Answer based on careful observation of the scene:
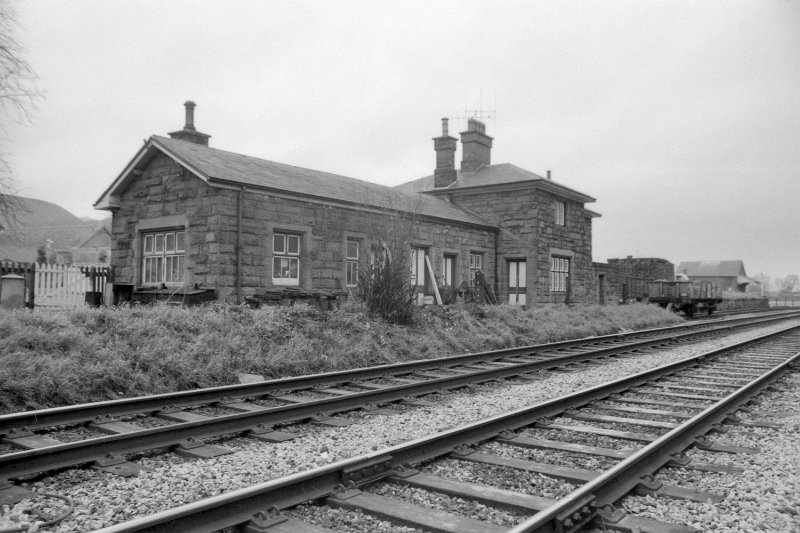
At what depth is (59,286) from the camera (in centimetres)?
1614

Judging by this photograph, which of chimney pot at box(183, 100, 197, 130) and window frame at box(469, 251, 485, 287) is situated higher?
chimney pot at box(183, 100, 197, 130)

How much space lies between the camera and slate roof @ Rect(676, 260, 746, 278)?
98.8 metres

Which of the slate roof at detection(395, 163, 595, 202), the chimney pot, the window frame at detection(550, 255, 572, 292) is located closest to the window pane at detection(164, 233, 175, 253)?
the chimney pot

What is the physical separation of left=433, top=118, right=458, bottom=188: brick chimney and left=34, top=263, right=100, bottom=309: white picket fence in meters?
15.9

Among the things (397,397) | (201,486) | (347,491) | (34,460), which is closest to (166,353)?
(397,397)

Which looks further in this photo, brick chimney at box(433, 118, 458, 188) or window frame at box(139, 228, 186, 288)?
brick chimney at box(433, 118, 458, 188)

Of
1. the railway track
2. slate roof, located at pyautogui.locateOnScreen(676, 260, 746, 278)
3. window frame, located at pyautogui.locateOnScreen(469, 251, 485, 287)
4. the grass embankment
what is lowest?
the railway track

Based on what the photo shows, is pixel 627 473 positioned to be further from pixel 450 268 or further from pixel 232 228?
pixel 450 268

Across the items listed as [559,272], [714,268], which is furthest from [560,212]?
[714,268]

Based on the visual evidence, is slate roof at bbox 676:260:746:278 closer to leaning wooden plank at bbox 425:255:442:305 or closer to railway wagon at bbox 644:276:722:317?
railway wagon at bbox 644:276:722:317

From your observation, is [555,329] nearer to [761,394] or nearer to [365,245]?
[365,245]

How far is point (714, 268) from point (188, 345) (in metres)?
105

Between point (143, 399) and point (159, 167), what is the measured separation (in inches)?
463

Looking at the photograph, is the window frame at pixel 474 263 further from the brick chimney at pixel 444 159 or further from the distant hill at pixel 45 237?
the distant hill at pixel 45 237
